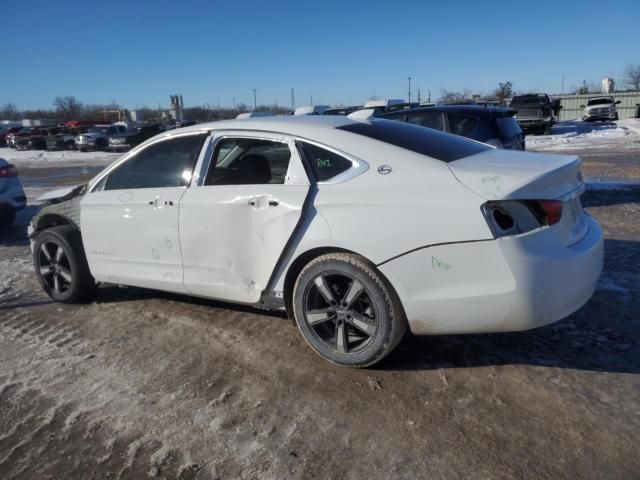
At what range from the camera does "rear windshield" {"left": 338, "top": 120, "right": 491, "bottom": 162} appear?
3.42 metres

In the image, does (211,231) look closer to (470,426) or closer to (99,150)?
(470,426)

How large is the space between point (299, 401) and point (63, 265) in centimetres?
298

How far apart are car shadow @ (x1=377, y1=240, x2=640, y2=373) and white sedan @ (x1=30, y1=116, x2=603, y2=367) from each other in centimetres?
48

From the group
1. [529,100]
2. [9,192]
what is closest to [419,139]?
[9,192]

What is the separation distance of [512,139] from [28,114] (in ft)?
438

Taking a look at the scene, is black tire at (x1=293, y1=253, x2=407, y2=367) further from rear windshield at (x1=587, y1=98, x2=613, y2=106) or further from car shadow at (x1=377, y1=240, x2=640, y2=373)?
rear windshield at (x1=587, y1=98, x2=613, y2=106)

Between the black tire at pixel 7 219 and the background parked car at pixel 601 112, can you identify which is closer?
the black tire at pixel 7 219

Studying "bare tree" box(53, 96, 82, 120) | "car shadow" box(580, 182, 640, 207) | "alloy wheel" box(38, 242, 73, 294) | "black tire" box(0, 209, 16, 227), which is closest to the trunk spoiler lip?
"alloy wheel" box(38, 242, 73, 294)

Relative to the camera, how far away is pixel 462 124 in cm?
856

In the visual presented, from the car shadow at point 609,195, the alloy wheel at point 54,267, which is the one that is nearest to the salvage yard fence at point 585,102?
the car shadow at point 609,195

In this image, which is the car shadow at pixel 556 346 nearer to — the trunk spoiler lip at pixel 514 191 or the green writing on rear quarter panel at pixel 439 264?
the green writing on rear quarter panel at pixel 439 264

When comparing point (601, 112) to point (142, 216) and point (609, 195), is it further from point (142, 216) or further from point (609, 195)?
point (142, 216)

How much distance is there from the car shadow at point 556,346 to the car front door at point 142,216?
1.89m

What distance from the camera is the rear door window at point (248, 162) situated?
367 cm
